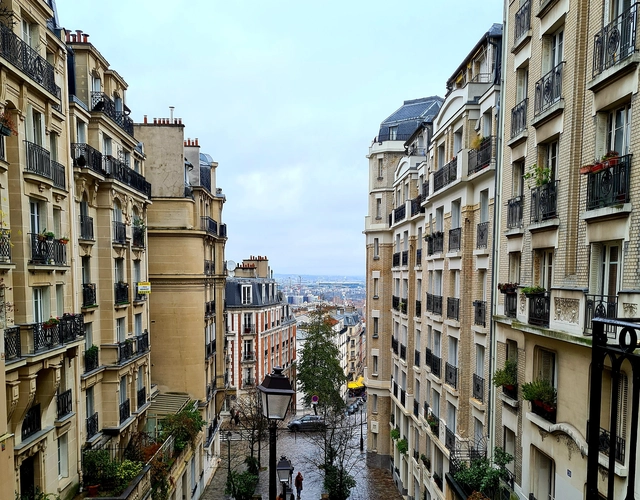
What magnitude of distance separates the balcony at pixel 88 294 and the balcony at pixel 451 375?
1523 cm

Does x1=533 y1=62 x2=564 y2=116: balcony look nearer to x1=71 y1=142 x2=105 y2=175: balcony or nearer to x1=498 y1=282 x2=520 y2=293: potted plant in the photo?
x1=498 y1=282 x2=520 y2=293: potted plant

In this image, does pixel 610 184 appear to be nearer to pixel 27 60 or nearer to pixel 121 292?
pixel 27 60

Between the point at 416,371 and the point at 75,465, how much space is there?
1727cm

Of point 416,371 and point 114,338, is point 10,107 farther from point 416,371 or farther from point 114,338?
point 416,371

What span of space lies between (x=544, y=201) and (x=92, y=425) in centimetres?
1808

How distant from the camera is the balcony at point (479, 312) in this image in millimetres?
17217

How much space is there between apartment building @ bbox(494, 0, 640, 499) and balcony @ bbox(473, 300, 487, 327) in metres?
1.85

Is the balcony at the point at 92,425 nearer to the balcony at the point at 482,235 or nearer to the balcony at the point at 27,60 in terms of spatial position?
the balcony at the point at 27,60

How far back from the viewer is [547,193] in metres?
12.1

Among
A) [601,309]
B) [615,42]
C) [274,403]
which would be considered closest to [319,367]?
[601,309]

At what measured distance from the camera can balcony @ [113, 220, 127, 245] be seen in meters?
19.6

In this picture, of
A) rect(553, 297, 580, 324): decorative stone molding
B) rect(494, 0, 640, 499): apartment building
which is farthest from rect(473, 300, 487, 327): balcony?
rect(553, 297, 580, 324): decorative stone molding

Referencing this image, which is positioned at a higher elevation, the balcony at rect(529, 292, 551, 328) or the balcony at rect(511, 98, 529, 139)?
the balcony at rect(511, 98, 529, 139)

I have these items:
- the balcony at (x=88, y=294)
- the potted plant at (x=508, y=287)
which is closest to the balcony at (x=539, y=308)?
the potted plant at (x=508, y=287)
